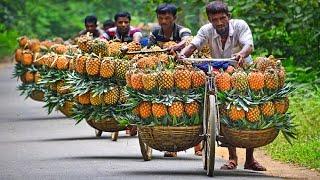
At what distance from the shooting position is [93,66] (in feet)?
49.4

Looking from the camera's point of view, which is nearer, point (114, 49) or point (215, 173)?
point (215, 173)

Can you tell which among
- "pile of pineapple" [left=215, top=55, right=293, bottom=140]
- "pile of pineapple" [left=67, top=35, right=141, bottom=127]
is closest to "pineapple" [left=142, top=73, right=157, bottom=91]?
"pile of pineapple" [left=215, top=55, right=293, bottom=140]

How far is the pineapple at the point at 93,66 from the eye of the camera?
15047mm

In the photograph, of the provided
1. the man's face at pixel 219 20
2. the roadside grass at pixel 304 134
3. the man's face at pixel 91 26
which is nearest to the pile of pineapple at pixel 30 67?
the man's face at pixel 91 26

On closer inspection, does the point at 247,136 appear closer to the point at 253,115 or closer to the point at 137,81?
the point at 253,115

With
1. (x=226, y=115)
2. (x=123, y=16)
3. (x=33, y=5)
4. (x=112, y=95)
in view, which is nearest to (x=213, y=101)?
(x=226, y=115)

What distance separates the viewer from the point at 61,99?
60.6 feet

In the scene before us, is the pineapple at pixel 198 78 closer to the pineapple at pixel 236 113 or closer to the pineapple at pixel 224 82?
the pineapple at pixel 224 82

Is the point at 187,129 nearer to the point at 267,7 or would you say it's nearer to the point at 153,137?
the point at 153,137

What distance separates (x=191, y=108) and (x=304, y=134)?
4509 mm

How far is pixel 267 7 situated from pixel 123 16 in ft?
16.9

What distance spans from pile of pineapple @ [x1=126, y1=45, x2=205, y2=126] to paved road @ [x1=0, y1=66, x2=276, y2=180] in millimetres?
635

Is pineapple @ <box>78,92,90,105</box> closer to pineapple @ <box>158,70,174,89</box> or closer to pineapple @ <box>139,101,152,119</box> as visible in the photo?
pineapple @ <box>139,101,152,119</box>

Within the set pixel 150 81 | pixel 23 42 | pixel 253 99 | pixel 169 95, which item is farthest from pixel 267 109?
pixel 23 42
